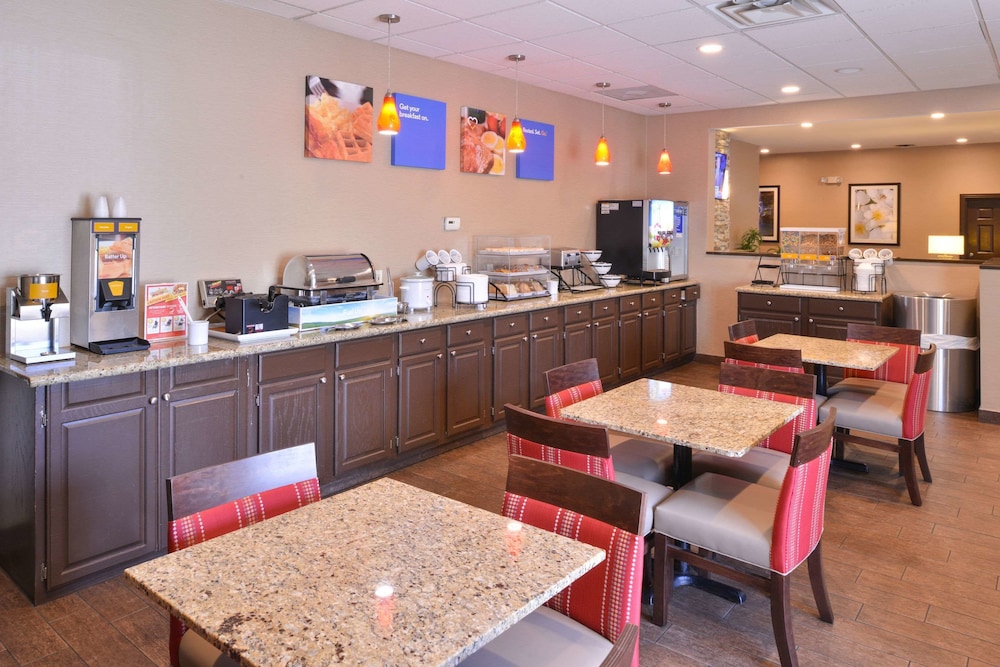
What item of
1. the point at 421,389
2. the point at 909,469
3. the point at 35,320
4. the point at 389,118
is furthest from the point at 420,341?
the point at 909,469

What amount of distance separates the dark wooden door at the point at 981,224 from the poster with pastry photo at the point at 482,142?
26.7 feet

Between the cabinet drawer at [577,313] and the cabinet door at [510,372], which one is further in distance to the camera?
the cabinet drawer at [577,313]

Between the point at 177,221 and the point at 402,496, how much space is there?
254 centimetres

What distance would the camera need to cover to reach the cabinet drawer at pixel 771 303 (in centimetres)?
683

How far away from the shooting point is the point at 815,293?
21.9ft

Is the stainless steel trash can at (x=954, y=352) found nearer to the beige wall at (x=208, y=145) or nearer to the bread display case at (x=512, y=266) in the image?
the beige wall at (x=208, y=145)

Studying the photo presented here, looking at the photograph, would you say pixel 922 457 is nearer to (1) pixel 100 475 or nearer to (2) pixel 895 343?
(2) pixel 895 343

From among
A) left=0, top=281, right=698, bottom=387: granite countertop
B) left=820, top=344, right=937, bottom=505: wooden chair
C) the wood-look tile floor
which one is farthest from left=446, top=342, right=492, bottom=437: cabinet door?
left=820, top=344, right=937, bottom=505: wooden chair

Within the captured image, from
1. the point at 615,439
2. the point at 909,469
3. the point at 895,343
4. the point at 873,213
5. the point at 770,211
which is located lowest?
the point at 909,469

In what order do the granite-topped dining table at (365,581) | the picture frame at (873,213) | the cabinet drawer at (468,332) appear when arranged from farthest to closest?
1. the picture frame at (873,213)
2. the cabinet drawer at (468,332)
3. the granite-topped dining table at (365,581)

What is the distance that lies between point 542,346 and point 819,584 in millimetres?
3044

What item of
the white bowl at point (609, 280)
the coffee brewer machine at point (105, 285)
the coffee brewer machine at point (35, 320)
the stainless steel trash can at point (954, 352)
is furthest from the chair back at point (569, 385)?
the stainless steel trash can at point (954, 352)

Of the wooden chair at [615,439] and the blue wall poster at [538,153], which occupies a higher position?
the blue wall poster at [538,153]

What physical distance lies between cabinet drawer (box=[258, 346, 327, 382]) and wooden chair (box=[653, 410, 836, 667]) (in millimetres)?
2029
